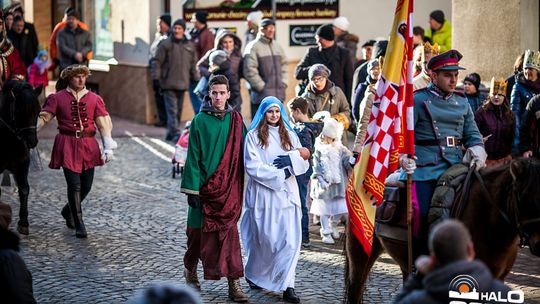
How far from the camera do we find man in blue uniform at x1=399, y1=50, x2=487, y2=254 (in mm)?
9453

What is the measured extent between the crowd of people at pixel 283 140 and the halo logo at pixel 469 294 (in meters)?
0.19

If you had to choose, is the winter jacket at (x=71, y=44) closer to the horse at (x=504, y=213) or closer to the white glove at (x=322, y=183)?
the white glove at (x=322, y=183)

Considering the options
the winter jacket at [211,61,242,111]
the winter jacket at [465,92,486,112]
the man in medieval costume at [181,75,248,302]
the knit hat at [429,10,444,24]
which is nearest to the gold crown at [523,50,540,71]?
the winter jacket at [465,92,486,112]

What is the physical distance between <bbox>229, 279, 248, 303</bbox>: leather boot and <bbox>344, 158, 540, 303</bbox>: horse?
102 inches

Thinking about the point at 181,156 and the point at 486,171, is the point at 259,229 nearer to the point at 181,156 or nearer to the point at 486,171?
the point at 486,171

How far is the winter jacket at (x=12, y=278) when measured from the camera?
6777mm

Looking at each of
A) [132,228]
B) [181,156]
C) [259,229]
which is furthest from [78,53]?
[259,229]

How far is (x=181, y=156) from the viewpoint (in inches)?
695

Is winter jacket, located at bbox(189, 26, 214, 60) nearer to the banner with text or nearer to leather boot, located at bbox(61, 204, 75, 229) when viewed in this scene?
the banner with text

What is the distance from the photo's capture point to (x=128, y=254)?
12.7 metres

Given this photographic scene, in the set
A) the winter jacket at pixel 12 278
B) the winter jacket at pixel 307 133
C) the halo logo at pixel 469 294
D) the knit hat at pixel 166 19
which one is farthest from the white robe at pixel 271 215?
the knit hat at pixel 166 19

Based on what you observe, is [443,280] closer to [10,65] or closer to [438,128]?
[438,128]

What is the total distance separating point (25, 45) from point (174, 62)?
295 cm

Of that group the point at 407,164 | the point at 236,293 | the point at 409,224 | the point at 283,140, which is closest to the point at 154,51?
the point at 283,140
